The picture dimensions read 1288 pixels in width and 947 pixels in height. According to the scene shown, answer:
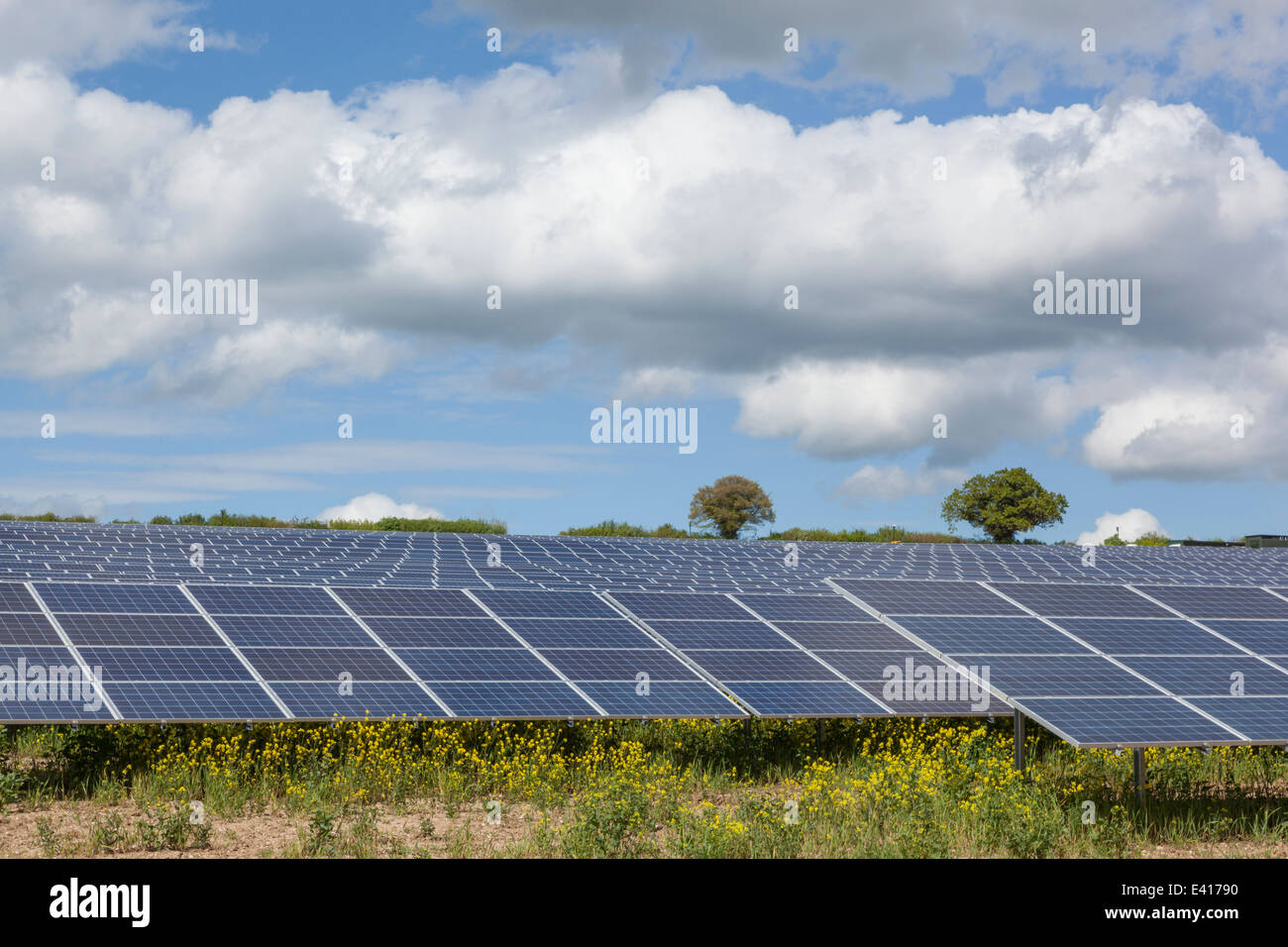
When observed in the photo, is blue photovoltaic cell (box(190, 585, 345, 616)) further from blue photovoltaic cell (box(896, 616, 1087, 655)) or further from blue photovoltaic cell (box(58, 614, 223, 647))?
blue photovoltaic cell (box(896, 616, 1087, 655))

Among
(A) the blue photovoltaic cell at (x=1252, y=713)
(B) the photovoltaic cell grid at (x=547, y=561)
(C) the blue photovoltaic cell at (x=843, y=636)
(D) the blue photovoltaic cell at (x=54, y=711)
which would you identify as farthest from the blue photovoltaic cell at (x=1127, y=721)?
(D) the blue photovoltaic cell at (x=54, y=711)

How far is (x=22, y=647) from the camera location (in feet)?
65.3

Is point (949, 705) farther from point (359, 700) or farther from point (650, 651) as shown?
point (359, 700)

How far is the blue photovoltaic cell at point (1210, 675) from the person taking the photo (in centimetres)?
2103

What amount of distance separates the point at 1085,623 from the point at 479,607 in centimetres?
1272

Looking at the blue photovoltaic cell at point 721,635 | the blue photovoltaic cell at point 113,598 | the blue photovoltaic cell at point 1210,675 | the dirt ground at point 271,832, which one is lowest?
the dirt ground at point 271,832

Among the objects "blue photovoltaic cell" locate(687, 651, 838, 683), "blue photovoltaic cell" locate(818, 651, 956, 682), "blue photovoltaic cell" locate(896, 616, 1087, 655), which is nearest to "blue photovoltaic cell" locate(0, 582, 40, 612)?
"blue photovoltaic cell" locate(687, 651, 838, 683)

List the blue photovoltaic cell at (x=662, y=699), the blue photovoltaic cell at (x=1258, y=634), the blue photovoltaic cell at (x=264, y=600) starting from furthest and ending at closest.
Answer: the blue photovoltaic cell at (x=1258, y=634), the blue photovoltaic cell at (x=264, y=600), the blue photovoltaic cell at (x=662, y=699)

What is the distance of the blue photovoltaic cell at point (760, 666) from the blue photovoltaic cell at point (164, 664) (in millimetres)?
8390

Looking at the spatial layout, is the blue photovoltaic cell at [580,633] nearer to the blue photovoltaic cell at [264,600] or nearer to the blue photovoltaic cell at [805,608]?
the blue photovoltaic cell at [805,608]

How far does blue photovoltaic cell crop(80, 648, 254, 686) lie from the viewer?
1972 cm

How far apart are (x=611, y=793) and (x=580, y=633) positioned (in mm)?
6084
